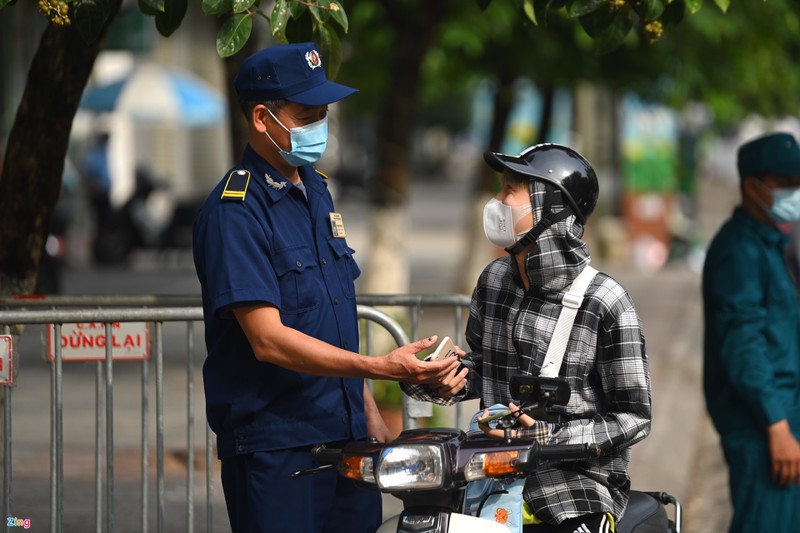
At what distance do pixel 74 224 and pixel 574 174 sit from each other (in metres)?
21.1

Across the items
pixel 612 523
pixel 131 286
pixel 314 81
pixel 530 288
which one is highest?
pixel 131 286

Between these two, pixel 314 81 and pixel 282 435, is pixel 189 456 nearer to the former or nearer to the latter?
pixel 282 435

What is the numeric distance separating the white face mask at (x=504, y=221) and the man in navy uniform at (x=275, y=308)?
1.52ft

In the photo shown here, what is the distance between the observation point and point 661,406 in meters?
11.4

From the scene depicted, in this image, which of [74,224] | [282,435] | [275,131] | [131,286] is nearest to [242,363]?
[282,435]

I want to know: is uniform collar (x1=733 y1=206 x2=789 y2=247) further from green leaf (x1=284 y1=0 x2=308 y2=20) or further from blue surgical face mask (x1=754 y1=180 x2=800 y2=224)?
green leaf (x1=284 y1=0 x2=308 y2=20)

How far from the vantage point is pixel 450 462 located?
10.2ft

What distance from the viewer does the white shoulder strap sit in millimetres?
3404

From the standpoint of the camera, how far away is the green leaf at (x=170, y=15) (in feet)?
14.1

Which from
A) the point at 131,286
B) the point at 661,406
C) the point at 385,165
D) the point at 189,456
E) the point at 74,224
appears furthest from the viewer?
the point at 74,224

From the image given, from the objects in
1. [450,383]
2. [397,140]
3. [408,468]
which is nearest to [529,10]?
[450,383]

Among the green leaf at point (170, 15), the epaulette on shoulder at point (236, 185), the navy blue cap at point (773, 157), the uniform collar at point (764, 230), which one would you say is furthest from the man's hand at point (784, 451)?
the green leaf at point (170, 15)

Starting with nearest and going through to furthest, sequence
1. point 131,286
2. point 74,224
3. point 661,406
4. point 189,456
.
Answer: point 189,456 < point 661,406 < point 131,286 < point 74,224

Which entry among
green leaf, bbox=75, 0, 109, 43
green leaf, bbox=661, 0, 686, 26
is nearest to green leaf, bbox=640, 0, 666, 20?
green leaf, bbox=661, 0, 686, 26
